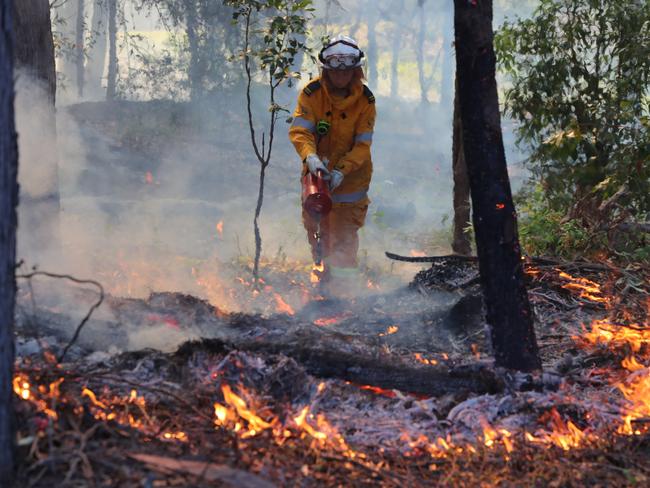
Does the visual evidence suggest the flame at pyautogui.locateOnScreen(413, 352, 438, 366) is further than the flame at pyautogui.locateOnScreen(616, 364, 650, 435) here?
Yes

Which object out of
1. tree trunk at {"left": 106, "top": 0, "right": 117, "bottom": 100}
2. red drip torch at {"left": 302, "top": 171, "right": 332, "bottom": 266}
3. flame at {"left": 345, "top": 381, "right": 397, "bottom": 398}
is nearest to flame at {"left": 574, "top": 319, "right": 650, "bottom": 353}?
flame at {"left": 345, "top": 381, "right": 397, "bottom": 398}

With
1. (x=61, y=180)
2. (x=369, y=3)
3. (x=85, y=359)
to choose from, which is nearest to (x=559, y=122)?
(x=85, y=359)

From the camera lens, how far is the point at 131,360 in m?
3.75

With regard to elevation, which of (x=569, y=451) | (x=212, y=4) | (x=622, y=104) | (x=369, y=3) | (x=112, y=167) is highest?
(x=369, y=3)

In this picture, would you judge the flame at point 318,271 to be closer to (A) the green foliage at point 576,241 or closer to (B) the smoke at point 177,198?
(B) the smoke at point 177,198

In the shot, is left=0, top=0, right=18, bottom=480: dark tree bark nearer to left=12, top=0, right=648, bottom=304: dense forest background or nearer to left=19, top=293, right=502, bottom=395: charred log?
left=19, top=293, right=502, bottom=395: charred log

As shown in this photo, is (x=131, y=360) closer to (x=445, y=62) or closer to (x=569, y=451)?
(x=569, y=451)

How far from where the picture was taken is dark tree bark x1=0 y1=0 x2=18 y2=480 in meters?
2.37

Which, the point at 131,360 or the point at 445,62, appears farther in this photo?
the point at 445,62

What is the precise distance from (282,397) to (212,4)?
1739cm

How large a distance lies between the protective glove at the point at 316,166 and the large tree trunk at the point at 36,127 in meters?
2.43

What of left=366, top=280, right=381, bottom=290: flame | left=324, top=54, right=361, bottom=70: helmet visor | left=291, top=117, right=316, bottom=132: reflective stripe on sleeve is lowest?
left=366, top=280, right=381, bottom=290: flame

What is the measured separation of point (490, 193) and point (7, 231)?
235cm

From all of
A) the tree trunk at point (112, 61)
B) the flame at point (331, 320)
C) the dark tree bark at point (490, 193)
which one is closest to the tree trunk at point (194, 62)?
the tree trunk at point (112, 61)
